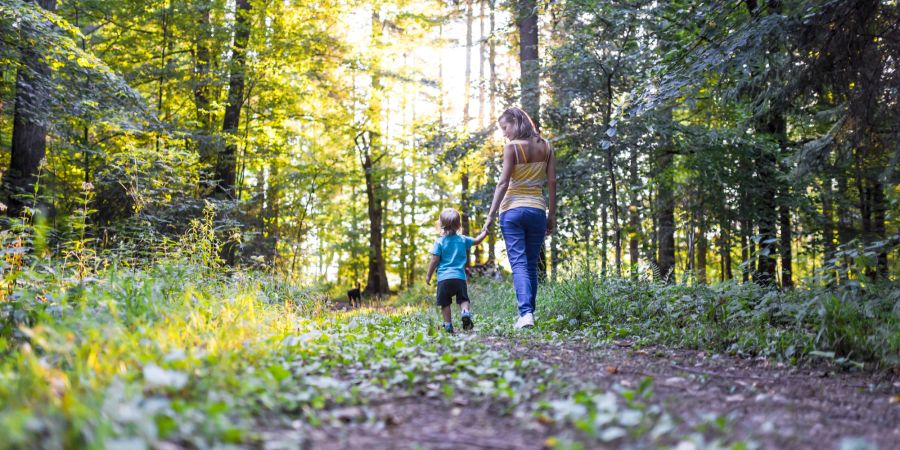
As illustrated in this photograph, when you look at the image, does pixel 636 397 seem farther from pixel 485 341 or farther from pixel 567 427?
pixel 485 341

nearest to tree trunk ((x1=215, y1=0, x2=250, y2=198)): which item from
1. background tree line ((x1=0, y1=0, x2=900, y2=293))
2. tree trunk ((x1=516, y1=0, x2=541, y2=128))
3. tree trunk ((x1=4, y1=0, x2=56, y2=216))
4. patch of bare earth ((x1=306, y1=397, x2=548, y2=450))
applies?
background tree line ((x1=0, y1=0, x2=900, y2=293))

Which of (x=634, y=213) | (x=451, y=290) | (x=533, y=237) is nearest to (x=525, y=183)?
(x=533, y=237)

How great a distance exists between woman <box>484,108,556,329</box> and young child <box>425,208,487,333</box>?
43 cm

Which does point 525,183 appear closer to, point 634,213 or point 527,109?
point 527,109

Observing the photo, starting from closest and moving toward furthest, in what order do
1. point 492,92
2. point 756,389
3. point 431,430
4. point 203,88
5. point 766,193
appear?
point 431,430, point 756,389, point 766,193, point 492,92, point 203,88

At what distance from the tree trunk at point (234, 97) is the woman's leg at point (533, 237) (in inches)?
384

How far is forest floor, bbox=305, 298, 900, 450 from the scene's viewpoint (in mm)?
2385

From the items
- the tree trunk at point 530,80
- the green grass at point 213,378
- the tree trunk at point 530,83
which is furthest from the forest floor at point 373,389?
the tree trunk at point 530,80

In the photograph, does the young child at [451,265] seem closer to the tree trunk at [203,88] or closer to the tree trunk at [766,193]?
the tree trunk at [766,193]

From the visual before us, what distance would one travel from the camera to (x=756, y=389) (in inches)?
140

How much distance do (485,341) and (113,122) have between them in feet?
27.6

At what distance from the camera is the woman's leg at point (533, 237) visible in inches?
239

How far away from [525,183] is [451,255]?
1.14m

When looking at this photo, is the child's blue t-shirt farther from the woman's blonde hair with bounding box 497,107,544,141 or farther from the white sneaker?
the woman's blonde hair with bounding box 497,107,544,141
